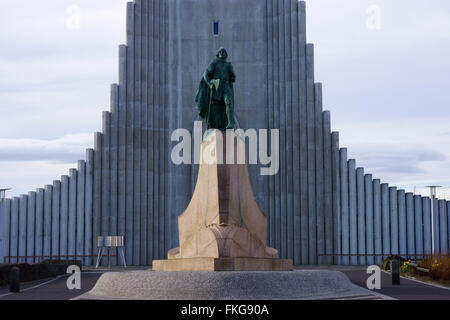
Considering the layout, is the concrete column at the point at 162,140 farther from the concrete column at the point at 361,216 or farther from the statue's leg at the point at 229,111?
the statue's leg at the point at 229,111

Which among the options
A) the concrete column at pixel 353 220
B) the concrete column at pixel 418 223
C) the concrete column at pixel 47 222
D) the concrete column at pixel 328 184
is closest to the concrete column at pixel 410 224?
the concrete column at pixel 418 223

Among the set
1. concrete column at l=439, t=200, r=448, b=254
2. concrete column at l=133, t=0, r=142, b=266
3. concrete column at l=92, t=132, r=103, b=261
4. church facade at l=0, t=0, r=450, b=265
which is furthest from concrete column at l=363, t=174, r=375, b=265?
concrete column at l=92, t=132, r=103, b=261

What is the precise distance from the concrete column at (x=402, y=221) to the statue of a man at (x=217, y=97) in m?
22.4

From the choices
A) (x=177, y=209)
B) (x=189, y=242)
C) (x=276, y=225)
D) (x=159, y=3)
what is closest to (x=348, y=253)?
(x=276, y=225)

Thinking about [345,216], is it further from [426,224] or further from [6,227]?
[6,227]

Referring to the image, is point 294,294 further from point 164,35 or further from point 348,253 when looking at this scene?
point 164,35

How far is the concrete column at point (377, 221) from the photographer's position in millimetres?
40031

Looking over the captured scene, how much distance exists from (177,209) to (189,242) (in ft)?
71.7

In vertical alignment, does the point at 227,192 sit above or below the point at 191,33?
below

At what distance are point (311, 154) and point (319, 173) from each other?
1224 millimetres

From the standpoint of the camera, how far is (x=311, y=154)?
40.8m

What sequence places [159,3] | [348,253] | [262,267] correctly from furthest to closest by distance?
[159,3]
[348,253]
[262,267]

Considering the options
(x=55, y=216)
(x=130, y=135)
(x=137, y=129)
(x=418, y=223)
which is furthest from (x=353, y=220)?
(x=55, y=216)
